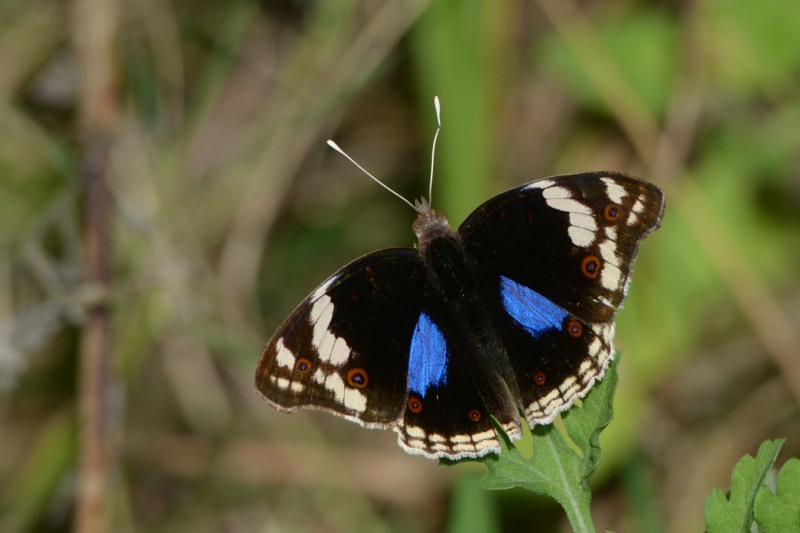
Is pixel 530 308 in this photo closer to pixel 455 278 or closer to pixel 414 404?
pixel 455 278

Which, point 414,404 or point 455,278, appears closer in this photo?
point 414,404

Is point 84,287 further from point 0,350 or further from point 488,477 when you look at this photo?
point 488,477

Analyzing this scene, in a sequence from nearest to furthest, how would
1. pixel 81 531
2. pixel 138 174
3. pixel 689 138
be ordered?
1. pixel 81 531
2. pixel 138 174
3. pixel 689 138

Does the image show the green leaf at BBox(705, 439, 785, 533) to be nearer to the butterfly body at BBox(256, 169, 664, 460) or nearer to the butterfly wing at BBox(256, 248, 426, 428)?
the butterfly body at BBox(256, 169, 664, 460)

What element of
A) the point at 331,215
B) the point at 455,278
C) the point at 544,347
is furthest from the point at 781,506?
the point at 331,215

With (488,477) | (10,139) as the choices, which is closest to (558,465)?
(488,477)
